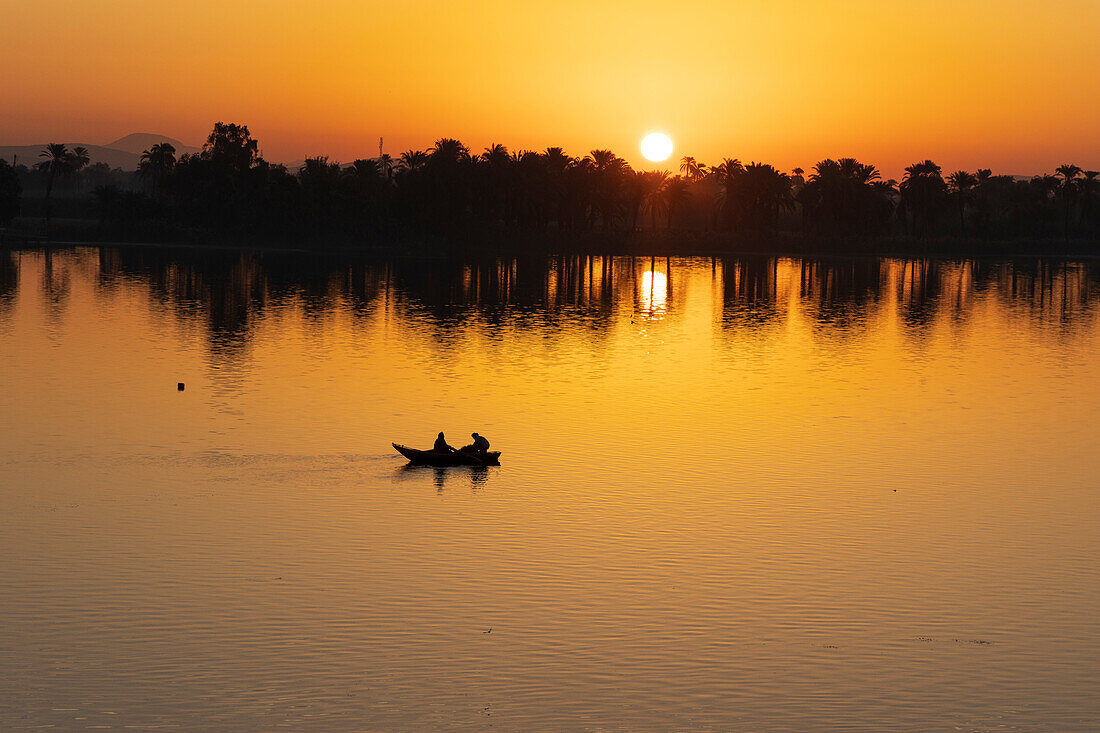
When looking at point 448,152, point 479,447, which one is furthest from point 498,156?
point 479,447

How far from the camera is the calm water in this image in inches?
685

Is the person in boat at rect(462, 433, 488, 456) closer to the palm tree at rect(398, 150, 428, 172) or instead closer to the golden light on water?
the golden light on water

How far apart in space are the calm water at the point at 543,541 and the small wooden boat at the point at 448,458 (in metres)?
0.34

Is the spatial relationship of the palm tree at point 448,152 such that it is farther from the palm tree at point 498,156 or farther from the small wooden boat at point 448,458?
the small wooden boat at point 448,458

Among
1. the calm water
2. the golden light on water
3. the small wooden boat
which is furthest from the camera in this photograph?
the golden light on water

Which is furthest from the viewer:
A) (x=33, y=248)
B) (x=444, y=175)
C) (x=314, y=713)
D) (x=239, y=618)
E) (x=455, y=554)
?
(x=444, y=175)

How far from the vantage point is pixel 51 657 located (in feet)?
59.2

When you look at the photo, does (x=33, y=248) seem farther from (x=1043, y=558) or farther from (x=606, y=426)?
(x=1043, y=558)

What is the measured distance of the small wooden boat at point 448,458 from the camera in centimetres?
3222

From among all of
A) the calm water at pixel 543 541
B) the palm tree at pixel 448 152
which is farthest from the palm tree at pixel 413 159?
the calm water at pixel 543 541

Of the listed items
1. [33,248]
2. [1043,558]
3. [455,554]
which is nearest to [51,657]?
[455,554]

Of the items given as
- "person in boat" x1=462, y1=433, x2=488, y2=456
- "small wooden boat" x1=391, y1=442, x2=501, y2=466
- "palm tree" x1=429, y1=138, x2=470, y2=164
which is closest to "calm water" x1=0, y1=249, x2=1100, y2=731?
"small wooden boat" x1=391, y1=442, x2=501, y2=466

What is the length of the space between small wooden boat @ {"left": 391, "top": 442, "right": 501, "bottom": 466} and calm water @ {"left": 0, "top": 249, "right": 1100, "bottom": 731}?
34cm

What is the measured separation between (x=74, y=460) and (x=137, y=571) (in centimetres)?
1136
